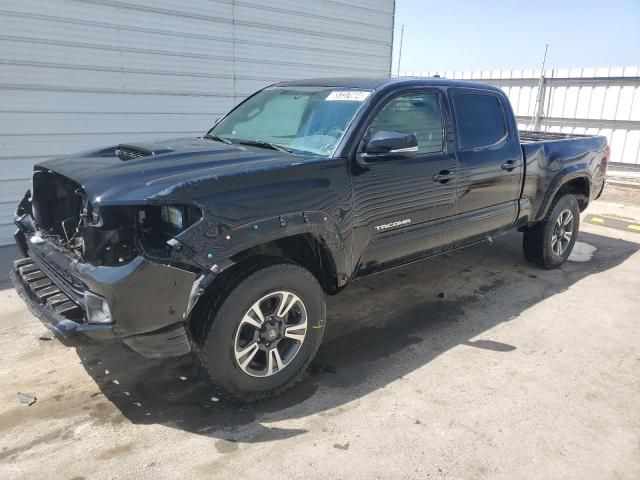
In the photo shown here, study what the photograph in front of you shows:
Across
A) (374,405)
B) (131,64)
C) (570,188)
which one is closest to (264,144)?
(374,405)

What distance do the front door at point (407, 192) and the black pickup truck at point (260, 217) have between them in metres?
0.01

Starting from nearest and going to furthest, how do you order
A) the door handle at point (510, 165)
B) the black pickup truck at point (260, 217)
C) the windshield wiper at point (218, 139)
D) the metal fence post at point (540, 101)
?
1. the black pickup truck at point (260, 217)
2. the windshield wiper at point (218, 139)
3. the door handle at point (510, 165)
4. the metal fence post at point (540, 101)

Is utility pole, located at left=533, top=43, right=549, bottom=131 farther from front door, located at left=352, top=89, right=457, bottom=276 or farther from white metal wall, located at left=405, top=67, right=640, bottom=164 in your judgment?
front door, located at left=352, top=89, right=457, bottom=276

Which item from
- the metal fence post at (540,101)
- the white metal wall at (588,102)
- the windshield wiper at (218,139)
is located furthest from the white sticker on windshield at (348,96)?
the metal fence post at (540,101)

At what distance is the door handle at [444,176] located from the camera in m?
3.95

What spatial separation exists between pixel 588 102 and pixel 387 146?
41.6ft

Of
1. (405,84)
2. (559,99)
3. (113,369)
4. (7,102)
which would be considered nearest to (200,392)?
(113,369)

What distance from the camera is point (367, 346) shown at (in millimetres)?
3852

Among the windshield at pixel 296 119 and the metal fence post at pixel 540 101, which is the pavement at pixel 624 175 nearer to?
the metal fence post at pixel 540 101

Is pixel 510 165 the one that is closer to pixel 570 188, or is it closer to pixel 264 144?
pixel 570 188

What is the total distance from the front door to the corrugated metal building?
4628 mm

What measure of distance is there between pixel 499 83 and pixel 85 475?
52.0 feet

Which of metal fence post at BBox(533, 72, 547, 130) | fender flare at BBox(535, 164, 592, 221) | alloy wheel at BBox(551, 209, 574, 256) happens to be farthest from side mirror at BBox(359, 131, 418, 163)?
metal fence post at BBox(533, 72, 547, 130)

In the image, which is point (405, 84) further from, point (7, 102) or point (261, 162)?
point (7, 102)
